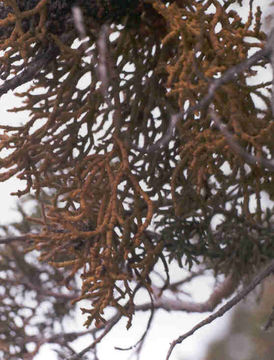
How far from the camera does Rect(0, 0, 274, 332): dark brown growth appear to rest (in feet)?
6.06

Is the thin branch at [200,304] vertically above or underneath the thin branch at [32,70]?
underneath

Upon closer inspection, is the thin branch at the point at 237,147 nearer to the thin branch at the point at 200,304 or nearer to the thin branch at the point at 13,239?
the thin branch at the point at 13,239

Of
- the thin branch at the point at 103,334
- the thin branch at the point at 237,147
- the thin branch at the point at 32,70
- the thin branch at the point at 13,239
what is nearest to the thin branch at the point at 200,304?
the thin branch at the point at 13,239

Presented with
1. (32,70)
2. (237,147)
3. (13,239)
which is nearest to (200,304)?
(13,239)

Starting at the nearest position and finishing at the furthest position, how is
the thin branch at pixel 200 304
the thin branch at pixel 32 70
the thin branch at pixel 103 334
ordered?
the thin branch at pixel 32 70 → the thin branch at pixel 103 334 → the thin branch at pixel 200 304

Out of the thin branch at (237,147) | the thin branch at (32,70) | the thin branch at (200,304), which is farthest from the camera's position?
the thin branch at (200,304)

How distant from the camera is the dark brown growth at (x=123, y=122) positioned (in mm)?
1847

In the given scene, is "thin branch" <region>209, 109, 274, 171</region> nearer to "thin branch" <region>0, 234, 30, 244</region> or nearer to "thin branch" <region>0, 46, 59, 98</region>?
"thin branch" <region>0, 46, 59, 98</region>

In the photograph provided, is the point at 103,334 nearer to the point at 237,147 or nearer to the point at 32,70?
the point at 32,70

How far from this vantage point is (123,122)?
2.26 meters

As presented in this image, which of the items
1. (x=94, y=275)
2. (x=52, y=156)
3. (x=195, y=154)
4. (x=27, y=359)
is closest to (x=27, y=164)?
(x=52, y=156)

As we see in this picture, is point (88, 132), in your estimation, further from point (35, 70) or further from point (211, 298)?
point (211, 298)

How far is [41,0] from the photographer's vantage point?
1938 millimetres

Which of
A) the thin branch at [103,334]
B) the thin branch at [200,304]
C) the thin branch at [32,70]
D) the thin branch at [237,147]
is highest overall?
the thin branch at [32,70]
